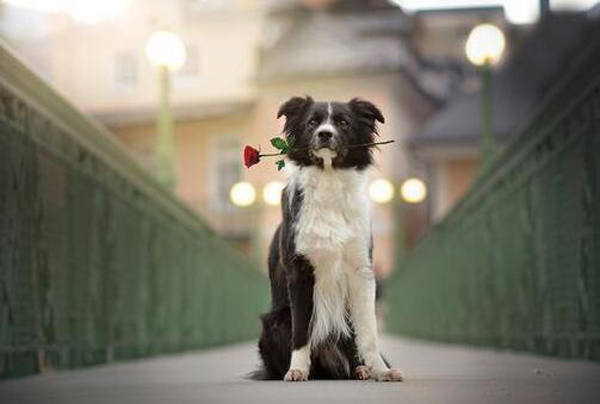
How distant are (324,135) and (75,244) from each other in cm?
412

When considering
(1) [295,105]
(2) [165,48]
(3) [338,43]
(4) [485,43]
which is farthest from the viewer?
(3) [338,43]

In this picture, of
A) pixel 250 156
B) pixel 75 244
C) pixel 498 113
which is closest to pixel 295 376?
pixel 250 156

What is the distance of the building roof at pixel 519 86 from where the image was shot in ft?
134

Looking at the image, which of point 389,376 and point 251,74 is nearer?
point 389,376

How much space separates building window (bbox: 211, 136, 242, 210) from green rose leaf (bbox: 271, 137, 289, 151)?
137 ft

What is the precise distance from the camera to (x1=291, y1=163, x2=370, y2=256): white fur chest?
6816 millimetres

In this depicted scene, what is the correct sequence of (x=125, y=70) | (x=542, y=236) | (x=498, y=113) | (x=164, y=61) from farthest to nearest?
1. (x=125, y=70)
2. (x=498, y=113)
3. (x=164, y=61)
4. (x=542, y=236)

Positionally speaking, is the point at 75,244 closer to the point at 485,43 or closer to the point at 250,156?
the point at 250,156

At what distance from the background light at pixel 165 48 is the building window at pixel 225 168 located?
31.0m

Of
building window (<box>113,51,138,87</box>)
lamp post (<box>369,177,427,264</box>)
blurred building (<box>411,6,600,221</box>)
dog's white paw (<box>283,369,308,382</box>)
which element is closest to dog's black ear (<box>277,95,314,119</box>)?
dog's white paw (<box>283,369,308,382</box>)

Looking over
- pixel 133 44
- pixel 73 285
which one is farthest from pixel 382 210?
pixel 73 285

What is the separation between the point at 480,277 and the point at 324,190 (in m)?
9.39

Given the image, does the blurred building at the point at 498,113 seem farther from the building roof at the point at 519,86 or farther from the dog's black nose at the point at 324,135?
the dog's black nose at the point at 324,135

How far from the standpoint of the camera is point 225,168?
4969 cm
